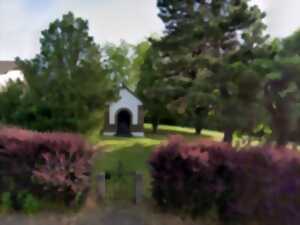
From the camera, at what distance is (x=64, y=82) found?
9766mm

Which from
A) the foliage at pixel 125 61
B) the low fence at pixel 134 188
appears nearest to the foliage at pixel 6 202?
the low fence at pixel 134 188

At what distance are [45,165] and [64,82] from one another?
419 cm

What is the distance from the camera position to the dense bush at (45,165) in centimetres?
609

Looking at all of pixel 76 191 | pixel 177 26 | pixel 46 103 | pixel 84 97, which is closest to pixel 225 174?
pixel 76 191

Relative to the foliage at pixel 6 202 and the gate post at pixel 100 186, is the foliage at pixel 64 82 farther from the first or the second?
the foliage at pixel 6 202

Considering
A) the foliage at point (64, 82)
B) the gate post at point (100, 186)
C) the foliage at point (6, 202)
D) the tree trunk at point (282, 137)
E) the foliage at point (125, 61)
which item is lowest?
the foliage at point (6, 202)

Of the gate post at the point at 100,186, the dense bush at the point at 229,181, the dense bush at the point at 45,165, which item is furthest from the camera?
the gate post at the point at 100,186

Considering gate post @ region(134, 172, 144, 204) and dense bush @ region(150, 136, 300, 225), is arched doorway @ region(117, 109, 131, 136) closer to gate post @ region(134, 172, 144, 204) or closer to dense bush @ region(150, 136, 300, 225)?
gate post @ region(134, 172, 144, 204)

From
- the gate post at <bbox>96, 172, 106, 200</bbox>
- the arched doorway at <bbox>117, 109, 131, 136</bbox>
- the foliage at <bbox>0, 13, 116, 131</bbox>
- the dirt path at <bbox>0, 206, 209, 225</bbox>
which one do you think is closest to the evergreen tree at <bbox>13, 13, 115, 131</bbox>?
the foliage at <bbox>0, 13, 116, 131</bbox>

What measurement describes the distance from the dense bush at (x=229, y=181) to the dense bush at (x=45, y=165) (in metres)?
1.46

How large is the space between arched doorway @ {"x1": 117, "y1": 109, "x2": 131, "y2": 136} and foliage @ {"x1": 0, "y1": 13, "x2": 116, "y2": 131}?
17061 mm

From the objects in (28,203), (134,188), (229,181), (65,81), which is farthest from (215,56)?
(28,203)

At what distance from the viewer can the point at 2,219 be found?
5.93 metres

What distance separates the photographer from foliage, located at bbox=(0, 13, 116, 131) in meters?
9.77
